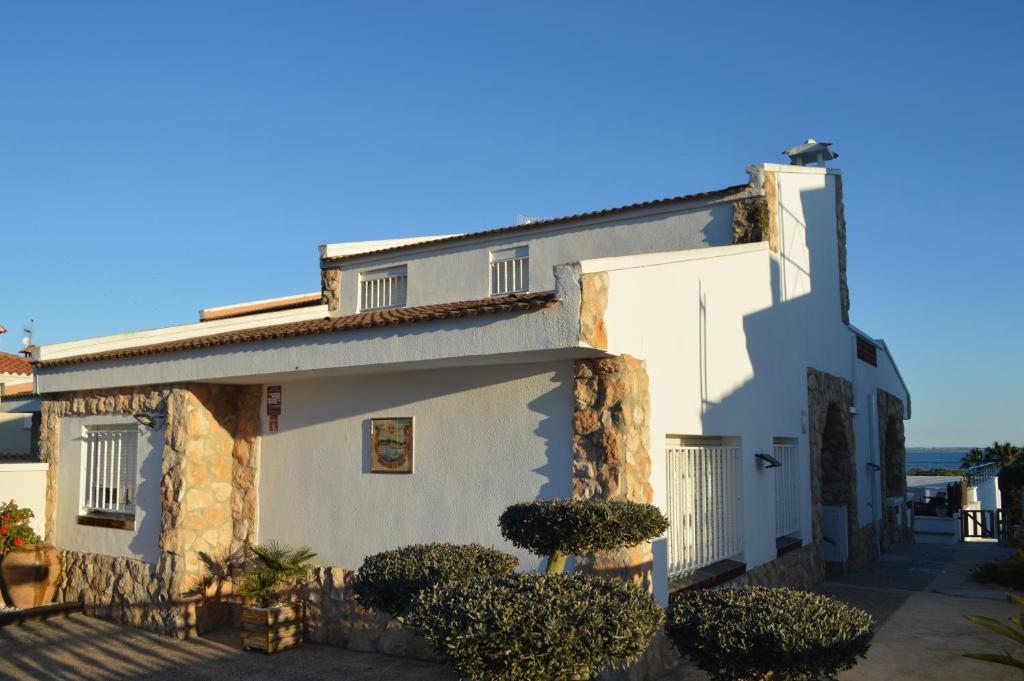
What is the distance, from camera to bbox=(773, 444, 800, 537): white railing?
11.8 meters

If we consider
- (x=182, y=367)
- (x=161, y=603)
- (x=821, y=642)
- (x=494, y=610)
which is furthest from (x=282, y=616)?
(x=821, y=642)

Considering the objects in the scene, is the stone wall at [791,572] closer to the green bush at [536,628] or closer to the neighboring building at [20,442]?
the green bush at [536,628]

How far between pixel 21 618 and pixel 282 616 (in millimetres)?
4161

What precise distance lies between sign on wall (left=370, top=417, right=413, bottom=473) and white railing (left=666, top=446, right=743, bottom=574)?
285 cm

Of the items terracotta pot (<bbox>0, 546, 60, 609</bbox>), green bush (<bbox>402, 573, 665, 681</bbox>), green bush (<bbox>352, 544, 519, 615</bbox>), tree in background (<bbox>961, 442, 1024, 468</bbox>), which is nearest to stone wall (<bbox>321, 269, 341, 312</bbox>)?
terracotta pot (<bbox>0, 546, 60, 609</bbox>)

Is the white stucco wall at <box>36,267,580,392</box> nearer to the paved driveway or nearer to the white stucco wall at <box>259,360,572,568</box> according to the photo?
the white stucco wall at <box>259,360,572,568</box>

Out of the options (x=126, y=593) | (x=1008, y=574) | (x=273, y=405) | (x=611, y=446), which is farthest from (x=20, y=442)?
(x=1008, y=574)

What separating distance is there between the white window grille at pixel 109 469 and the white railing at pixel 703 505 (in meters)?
7.20

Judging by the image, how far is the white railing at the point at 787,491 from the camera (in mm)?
11781

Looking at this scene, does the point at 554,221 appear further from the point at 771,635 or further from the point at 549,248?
the point at 771,635

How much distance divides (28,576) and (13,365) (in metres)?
13.9

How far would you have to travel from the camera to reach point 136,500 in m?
10.9

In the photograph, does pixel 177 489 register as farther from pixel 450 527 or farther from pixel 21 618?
pixel 450 527

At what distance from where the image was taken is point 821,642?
4297mm
